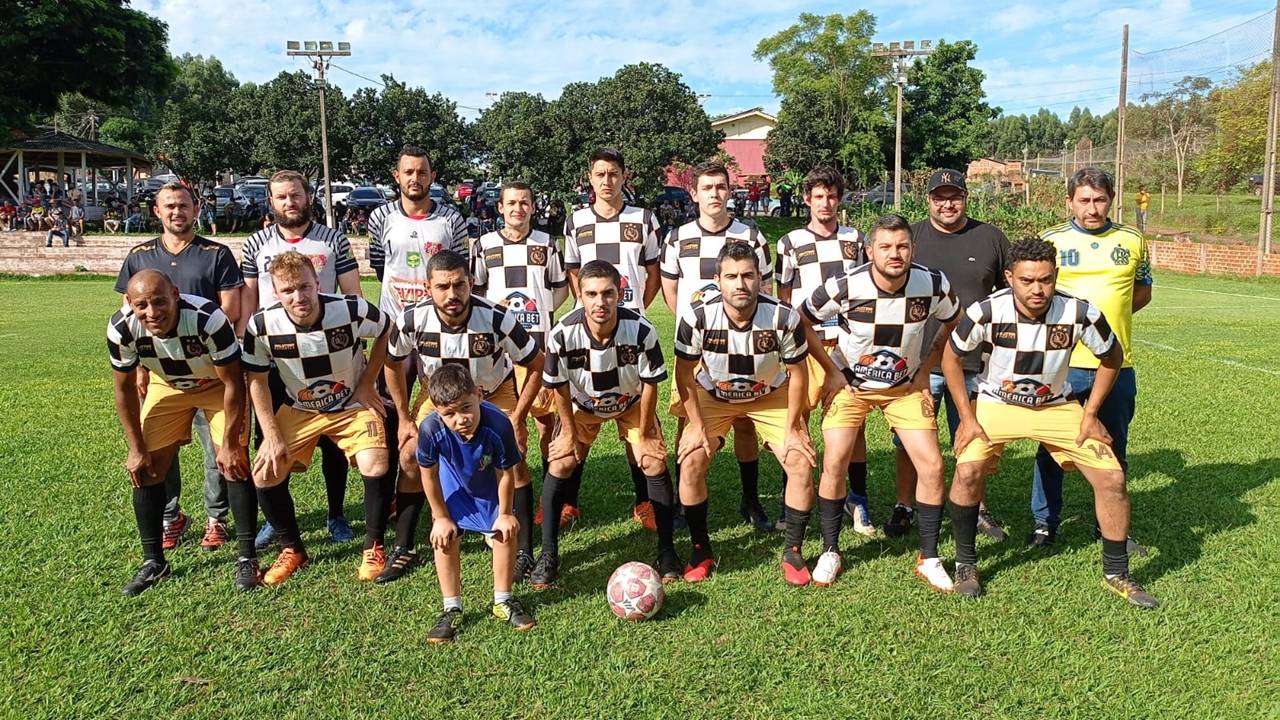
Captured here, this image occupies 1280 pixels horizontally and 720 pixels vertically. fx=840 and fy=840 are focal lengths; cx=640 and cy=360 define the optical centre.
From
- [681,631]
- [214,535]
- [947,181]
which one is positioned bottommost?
[681,631]

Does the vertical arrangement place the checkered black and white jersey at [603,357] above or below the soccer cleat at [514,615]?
above

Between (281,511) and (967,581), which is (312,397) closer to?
(281,511)

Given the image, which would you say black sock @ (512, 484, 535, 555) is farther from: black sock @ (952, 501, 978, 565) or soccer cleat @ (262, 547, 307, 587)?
black sock @ (952, 501, 978, 565)

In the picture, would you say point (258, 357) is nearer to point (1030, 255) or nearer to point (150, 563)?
point (150, 563)

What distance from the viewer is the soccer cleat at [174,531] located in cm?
500

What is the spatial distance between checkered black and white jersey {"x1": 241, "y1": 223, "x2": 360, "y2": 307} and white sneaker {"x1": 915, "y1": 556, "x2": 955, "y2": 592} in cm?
373

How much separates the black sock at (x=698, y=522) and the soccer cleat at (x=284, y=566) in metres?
2.17

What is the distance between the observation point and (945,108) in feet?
130

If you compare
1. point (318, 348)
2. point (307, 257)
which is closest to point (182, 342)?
point (318, 348)

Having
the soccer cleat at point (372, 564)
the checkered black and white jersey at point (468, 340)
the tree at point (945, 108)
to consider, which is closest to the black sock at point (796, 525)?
the checkered black and white jersey at point (468, 340)

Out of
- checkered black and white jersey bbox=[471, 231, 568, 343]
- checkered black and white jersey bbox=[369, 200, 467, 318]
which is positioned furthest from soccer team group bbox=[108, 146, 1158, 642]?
checkered black and white jersey bbox=[471, 231, 568, 343]

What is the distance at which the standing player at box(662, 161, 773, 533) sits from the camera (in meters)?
5.27

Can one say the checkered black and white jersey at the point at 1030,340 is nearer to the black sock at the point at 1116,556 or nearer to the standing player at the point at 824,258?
the black sock at the point at 1116,556

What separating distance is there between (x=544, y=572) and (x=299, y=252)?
7.96 ft
